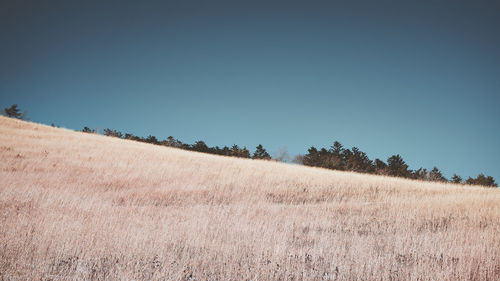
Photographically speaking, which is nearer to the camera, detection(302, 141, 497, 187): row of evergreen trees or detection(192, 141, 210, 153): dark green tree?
detection(302, 141, 497, 187): row of evergreen trees

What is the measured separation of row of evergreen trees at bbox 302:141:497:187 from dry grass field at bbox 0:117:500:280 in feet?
134

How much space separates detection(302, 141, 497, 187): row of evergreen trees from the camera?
49906mm

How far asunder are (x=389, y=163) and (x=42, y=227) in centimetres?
5615

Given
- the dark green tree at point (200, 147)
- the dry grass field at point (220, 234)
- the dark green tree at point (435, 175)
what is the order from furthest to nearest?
the dark green tree at point (200, 147) < the dark green tree at point (435, 175) < the dry grass field at point (220, 234)

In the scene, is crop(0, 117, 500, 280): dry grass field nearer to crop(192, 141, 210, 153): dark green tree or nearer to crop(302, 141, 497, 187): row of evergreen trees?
crop(302, 141, 497, 187): row of evergreen trees

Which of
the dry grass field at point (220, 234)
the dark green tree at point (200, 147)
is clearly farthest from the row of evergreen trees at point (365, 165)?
the dry grass field at point (220, 234)

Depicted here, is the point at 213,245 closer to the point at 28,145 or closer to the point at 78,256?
the point at 78,256

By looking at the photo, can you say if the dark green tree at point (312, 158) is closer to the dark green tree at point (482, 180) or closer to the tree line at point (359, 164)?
the tree line at point (359, 164)

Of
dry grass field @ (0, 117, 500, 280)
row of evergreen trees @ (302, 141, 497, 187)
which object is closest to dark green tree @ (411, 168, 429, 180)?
row of evergreen trees @ (302, 141, 497, 187)

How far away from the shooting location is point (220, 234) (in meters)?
6.48

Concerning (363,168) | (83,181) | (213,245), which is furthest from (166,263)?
(363,168)

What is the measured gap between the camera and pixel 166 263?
4.61m

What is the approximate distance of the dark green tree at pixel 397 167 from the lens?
1954 inches

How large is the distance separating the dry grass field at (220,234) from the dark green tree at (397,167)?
134 feet
